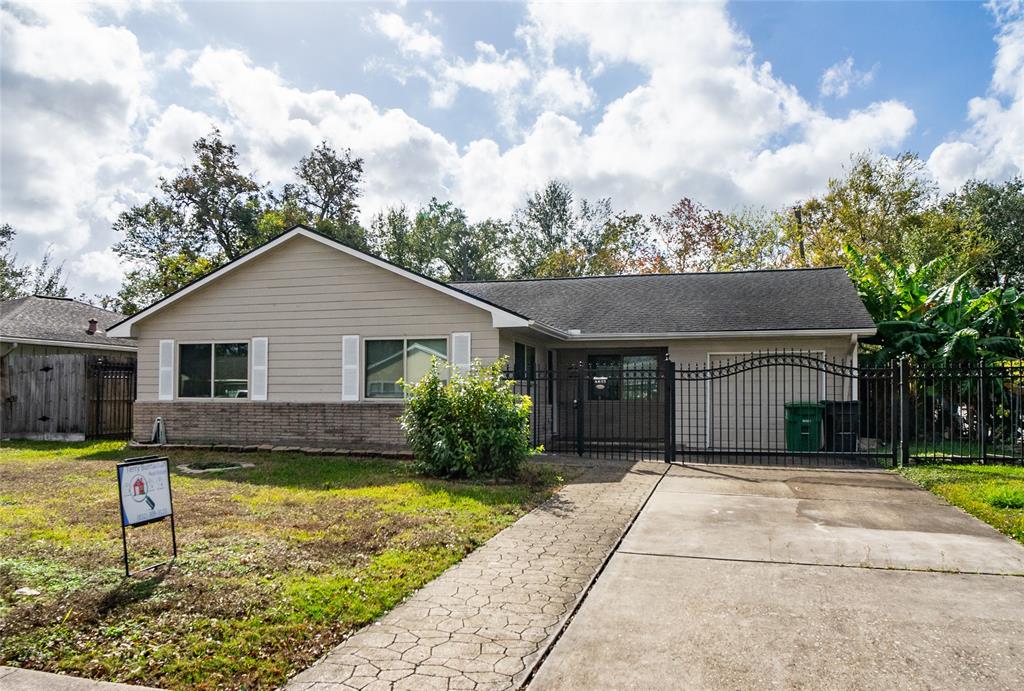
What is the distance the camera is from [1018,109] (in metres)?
16.8

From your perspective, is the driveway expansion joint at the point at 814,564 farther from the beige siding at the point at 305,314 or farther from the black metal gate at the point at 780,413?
the beige siding at the point at 305,314

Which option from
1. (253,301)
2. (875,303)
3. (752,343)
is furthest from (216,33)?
(875,303)

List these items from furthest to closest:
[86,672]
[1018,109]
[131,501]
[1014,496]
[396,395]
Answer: [1018,109] → [396,395] → [1014,496] → [131,501] → [86,672]

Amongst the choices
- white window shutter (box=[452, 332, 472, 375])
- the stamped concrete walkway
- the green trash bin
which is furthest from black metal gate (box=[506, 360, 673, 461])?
the stamped concrete walkway

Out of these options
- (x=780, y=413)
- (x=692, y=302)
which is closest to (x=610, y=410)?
(x=692, y=302)

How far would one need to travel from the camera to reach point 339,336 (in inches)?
538

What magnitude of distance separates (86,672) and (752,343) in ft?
43.2

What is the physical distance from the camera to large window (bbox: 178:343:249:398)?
1437 centimetres

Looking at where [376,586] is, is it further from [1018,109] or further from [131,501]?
[1018,109]

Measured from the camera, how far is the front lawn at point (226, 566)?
3771mm

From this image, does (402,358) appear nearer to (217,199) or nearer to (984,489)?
(984,489)

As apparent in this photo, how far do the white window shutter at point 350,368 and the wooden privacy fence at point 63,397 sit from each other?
22.1 ft

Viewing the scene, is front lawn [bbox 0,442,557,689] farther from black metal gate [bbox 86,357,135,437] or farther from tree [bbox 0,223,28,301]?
tree [bbox 0,223,28,301]

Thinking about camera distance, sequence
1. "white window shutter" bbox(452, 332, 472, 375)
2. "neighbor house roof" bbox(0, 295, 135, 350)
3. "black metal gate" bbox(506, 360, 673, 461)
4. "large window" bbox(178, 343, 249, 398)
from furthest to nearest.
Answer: "neighbor house roof" bbox(0, 295, 135, 350) → "black metal gate" bbox(506, 360, 673, 461) → "large window" bbox(178, 343, 249, 398) → "white window shutter" bbox(452, 332, 472, 375)
